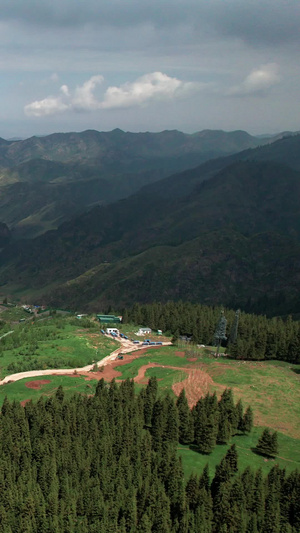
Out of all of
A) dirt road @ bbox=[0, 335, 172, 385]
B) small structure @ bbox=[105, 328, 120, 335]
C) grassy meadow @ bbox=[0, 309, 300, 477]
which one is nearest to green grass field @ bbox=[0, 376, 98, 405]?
grassy meadow @ bbox=[0, 309, 300, 477]

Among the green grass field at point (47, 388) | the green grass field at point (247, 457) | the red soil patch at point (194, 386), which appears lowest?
the green grass field at point (247, 457)

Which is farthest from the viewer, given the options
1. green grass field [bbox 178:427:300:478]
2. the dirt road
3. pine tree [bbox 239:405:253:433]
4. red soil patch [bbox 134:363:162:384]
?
the dirt road

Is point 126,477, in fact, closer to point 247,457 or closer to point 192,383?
point 247,457

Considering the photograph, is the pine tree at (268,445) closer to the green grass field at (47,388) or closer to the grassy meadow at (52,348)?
the green grass field at (47,388)

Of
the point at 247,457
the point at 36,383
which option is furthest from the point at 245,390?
the point at 36,383

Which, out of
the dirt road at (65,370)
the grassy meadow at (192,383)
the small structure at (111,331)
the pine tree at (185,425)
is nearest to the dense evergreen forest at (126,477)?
the pine tree at (185,425)

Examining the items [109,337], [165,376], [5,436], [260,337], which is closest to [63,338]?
[109,337]

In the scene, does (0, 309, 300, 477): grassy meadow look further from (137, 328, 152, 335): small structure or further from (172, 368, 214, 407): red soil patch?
Answer: (137, 328, 152, 335): small structure
